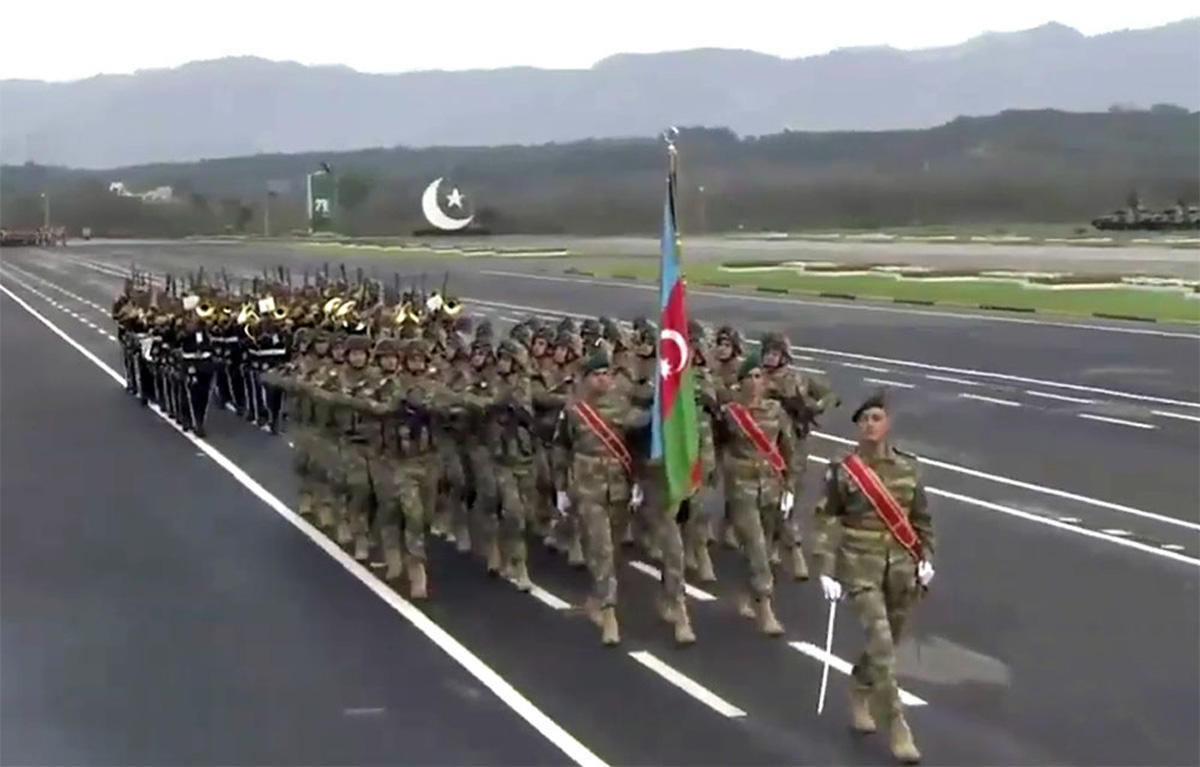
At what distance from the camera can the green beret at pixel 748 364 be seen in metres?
13.5

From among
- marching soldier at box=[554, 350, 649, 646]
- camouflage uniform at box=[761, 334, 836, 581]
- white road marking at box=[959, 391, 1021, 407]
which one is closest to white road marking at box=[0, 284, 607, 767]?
marching soldier at box=[554, 350, 649, 646]

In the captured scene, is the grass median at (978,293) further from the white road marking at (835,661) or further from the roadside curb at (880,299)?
the white road marking at (835,661)

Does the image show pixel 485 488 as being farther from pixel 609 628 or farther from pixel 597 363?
pixel 609 628

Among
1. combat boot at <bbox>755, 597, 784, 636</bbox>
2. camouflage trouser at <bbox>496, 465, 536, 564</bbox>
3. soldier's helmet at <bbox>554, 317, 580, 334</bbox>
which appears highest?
soldier's helmet at <bbox>554, 317, 580, 334</bbox>

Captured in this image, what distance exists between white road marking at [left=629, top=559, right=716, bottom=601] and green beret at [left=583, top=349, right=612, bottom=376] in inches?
64.6

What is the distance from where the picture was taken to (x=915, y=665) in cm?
1195

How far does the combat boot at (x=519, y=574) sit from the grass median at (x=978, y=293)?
27.3 metres

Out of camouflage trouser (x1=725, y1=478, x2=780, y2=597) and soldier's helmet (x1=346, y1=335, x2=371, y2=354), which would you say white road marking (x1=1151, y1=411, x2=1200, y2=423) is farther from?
camouflage trouser (x1=725, y1=478, x2=780, y2=597)

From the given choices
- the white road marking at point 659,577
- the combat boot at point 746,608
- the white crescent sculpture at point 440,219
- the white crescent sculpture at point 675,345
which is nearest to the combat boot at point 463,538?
the white road marking at point 659,577

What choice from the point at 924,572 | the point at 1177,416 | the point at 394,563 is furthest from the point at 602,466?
the point at 1177,416

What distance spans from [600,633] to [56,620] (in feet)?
13.5

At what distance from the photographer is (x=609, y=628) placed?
12750mm

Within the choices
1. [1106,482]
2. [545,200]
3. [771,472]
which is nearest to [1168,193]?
[545,200]

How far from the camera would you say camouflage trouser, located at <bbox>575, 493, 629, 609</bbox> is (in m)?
12.7
